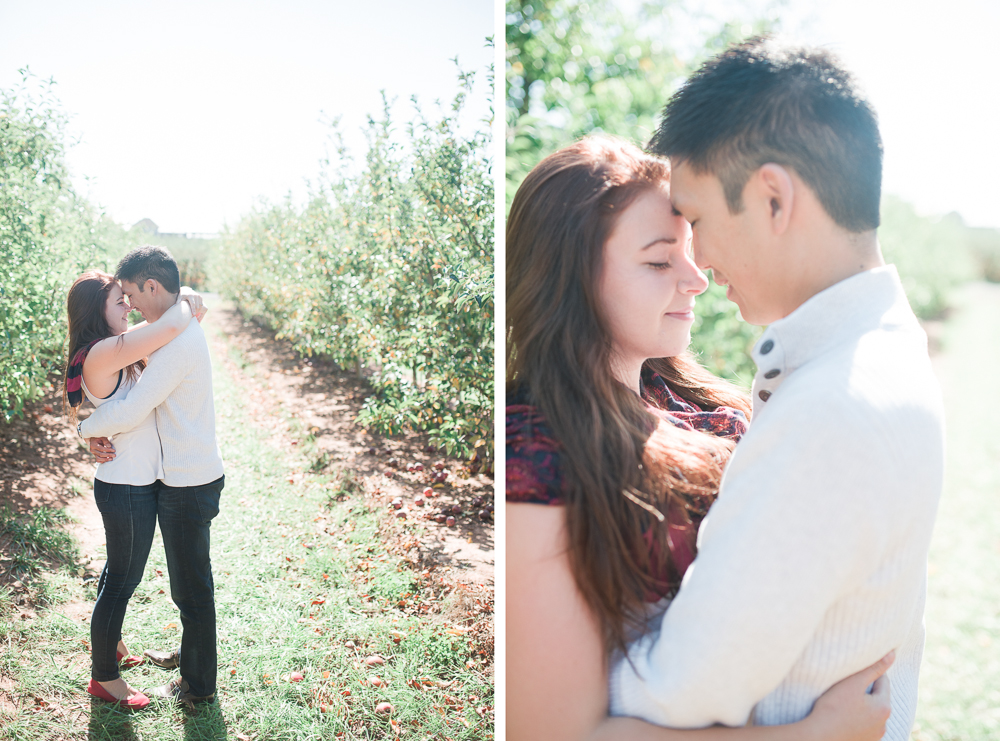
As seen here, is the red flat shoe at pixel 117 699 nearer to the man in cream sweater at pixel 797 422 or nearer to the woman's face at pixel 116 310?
the woman's face at pixel 116 310

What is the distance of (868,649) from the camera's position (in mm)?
934

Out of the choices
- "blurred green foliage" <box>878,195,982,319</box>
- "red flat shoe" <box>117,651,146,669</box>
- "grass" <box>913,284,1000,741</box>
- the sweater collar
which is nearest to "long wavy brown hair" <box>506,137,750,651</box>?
the sweater collar

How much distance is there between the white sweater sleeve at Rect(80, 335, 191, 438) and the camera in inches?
64.2

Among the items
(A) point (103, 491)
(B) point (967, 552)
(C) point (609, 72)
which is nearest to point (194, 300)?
(A) point (103, 491)

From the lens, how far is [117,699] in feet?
5.38

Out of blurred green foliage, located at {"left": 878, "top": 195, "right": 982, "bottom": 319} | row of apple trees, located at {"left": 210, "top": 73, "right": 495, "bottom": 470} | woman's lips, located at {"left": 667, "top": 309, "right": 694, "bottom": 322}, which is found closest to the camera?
woman's lips, located at {"left": 667, "top": 309, "right": 694, "bottom": 322}

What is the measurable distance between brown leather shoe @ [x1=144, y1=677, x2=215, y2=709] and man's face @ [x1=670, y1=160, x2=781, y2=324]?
→ 166 centimetres

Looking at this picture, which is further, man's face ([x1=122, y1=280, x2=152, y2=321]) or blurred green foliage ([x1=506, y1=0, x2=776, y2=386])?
blurred green foliage ([x1=506, y1=0, x2=776, y2=386])

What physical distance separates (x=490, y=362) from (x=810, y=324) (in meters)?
1.21

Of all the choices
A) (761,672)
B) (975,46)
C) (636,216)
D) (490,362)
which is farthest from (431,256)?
(975,46)

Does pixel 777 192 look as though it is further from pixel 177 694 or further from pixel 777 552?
pixel 177 694

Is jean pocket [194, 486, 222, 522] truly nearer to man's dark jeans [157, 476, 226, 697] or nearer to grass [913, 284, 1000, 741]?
man's dark jeans [157, 476, 226, 697]

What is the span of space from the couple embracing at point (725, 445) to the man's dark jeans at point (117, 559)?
113 centimetres

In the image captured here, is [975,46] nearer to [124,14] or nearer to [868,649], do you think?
[868,649]
